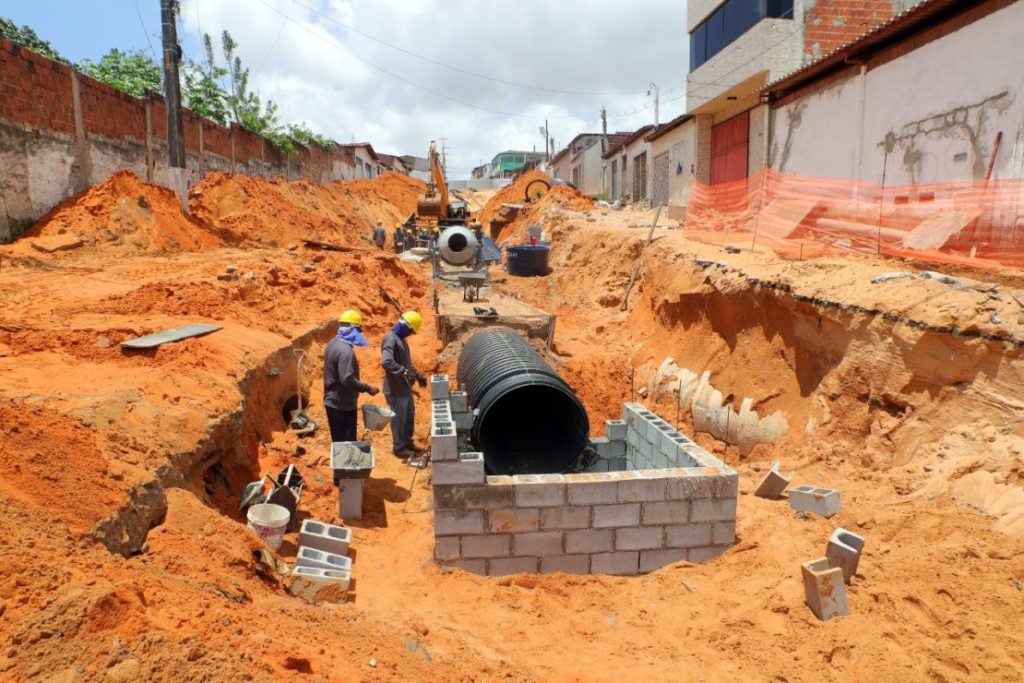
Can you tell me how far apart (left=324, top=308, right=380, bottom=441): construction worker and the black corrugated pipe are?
1176mm

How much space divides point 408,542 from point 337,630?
2.48 meters

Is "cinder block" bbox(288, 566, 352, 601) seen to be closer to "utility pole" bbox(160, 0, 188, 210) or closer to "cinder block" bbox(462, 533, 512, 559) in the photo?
"cinder block" bbox(462, 533, 512, 559)

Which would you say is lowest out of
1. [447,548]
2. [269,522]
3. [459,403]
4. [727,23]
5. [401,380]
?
[447,548]

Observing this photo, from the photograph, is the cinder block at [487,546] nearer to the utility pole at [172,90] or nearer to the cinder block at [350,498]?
the cinder block at [350,498]

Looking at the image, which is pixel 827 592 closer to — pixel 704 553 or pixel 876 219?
pixel 704 553

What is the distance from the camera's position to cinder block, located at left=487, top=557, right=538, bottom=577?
18.0 feet

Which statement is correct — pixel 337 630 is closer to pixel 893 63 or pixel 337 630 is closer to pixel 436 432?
pixel 436 432

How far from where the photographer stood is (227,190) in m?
17.6

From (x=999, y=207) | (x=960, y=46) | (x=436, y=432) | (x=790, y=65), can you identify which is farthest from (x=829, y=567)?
(x=790, y=65)

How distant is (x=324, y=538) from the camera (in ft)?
16.1

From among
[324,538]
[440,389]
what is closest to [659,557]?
[324,538]

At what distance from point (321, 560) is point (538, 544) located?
1.78 m

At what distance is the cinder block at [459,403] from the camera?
25.3ft

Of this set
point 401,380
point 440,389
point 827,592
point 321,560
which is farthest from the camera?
point 440,389
